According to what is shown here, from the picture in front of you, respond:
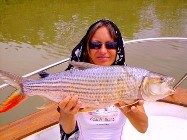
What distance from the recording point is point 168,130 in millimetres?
4039

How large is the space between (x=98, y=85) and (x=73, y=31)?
454 inches

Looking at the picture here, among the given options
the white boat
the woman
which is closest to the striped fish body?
the woman

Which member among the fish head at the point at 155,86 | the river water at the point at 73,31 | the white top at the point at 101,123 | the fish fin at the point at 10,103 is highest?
the fish head at the point at 155,86

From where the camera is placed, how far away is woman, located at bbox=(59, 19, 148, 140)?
250cm

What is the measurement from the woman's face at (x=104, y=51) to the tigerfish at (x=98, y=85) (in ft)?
1.35

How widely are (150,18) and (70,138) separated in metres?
14.3

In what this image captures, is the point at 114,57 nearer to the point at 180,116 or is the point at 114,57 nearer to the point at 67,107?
the point at 67,107

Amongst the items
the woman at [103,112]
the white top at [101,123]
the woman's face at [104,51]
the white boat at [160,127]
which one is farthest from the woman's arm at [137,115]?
the white boat at [160,127]

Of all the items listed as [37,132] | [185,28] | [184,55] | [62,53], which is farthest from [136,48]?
[37,132]

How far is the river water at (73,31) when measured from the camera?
29.9ft

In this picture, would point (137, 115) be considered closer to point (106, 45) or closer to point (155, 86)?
point (155, 86)

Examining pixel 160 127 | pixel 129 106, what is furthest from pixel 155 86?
pixel 160 127

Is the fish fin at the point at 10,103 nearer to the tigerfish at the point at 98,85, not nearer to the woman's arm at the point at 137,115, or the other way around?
the tigerfish at the point at 98,85

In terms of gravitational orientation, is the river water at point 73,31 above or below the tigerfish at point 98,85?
below
